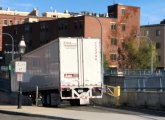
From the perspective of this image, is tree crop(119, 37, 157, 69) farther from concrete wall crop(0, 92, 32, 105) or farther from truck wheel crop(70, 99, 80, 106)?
truck wheel crop(70, 99, 80, 106)

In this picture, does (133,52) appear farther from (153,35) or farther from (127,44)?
(153,35)

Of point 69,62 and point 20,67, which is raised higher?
point 69,62

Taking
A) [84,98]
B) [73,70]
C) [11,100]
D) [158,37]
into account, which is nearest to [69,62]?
[73,70]

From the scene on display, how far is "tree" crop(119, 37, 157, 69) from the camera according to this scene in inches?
4050

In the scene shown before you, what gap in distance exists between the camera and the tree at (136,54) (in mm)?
102875

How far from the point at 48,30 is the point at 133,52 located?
22507 millimetres

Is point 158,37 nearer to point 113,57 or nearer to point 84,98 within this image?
point 113,57

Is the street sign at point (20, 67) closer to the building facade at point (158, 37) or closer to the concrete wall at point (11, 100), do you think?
the concrete wall at point (11, 100)

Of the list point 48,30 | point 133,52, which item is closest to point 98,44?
point 133,52

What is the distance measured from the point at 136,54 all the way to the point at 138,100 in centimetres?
7651

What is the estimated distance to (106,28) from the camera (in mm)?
108000

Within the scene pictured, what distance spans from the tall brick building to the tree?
5.57 feet

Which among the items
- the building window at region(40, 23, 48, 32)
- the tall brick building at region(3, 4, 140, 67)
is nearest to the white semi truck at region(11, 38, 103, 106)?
the tall brick building at region(3, 4, 140, 67)

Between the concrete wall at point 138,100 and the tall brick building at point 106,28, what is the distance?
7043 centimetres
